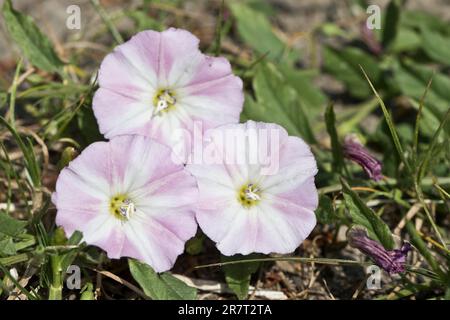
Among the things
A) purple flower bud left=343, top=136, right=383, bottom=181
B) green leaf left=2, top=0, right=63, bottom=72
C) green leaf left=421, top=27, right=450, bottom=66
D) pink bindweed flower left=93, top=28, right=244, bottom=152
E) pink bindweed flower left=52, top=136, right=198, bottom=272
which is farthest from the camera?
green leaf left=421, top=27, right=450, bottom=66

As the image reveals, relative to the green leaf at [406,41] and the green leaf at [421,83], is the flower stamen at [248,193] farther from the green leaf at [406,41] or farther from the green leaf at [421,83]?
the green leaf at [406,41]

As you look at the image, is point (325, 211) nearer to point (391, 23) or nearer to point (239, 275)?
point (239, 275)

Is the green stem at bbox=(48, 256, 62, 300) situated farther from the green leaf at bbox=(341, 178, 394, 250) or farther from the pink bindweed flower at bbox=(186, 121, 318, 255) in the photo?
the green leaf at bbox=(341, 178, 394, 250)

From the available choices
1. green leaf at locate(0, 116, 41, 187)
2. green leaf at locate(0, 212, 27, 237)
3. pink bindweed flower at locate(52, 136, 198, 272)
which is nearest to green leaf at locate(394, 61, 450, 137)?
pink bindweed flower at locate(52, 136, 198, 272)

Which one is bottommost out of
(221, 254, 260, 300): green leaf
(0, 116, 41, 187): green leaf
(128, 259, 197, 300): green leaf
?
(128, 259, 197, 300): green leaf

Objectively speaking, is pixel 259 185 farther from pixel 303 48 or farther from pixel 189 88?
pixel 303 48
